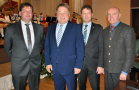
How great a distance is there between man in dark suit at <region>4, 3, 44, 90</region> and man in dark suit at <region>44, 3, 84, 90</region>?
0.29 m

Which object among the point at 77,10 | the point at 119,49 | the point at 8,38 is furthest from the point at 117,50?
the point at 77,10

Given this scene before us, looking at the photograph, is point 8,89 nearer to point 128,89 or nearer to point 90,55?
point 90,55

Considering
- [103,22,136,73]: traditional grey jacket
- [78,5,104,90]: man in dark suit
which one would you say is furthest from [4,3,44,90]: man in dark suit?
[103,22,136,73]: traditional grey jacket

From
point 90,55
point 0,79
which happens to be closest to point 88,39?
point 90,55

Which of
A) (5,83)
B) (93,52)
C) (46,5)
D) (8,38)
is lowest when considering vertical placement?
(5,83)

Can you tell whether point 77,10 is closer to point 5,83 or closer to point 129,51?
point 5,83

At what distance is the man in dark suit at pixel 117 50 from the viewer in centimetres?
173

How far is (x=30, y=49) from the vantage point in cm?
181

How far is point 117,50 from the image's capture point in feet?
6.00

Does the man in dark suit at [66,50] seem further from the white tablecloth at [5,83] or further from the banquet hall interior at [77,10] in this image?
the banquet hall interior at [77,10]

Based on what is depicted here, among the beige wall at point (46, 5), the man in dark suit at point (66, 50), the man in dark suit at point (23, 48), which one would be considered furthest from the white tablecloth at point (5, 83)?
the beige wall at point (46, 5)

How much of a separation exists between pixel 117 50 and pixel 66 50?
2.46ft

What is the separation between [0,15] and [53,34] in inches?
264

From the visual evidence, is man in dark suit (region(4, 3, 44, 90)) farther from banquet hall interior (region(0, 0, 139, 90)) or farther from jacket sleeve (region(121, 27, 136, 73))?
banquet hall interior (region(0, 0, 139, 90))
